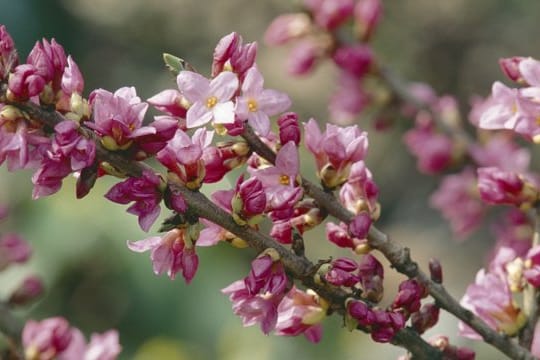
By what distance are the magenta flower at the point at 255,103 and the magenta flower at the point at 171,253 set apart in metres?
0.13

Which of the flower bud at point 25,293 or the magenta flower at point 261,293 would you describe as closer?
the magenta flower at point 261,293

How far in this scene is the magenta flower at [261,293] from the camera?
0.93 m

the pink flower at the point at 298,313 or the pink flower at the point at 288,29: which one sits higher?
the pink flower at the point at 288,29

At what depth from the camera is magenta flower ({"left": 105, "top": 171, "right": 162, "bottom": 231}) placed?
35.4 inches

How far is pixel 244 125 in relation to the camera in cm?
96

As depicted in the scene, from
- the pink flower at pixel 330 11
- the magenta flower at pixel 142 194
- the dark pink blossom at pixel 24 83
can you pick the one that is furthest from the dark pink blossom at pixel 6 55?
the pink flower at pixel 330 11

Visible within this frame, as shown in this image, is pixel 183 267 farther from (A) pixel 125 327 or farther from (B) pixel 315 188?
(A) pixel 125 327

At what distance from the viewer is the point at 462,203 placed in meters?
1.87

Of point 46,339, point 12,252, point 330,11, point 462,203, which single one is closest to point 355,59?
point 330,11

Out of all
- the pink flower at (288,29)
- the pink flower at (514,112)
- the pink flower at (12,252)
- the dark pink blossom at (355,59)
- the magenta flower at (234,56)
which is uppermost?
the pink flower at (288,29)

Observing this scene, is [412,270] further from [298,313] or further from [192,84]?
[192,84]

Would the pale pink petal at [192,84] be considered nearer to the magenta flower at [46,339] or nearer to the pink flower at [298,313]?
the pink flower at [298,313]

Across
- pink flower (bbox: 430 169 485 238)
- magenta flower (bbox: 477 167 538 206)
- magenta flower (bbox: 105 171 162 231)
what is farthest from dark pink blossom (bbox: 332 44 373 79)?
magenta flower (bbox: 105 171 162 231)

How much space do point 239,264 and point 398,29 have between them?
10.1 ft
